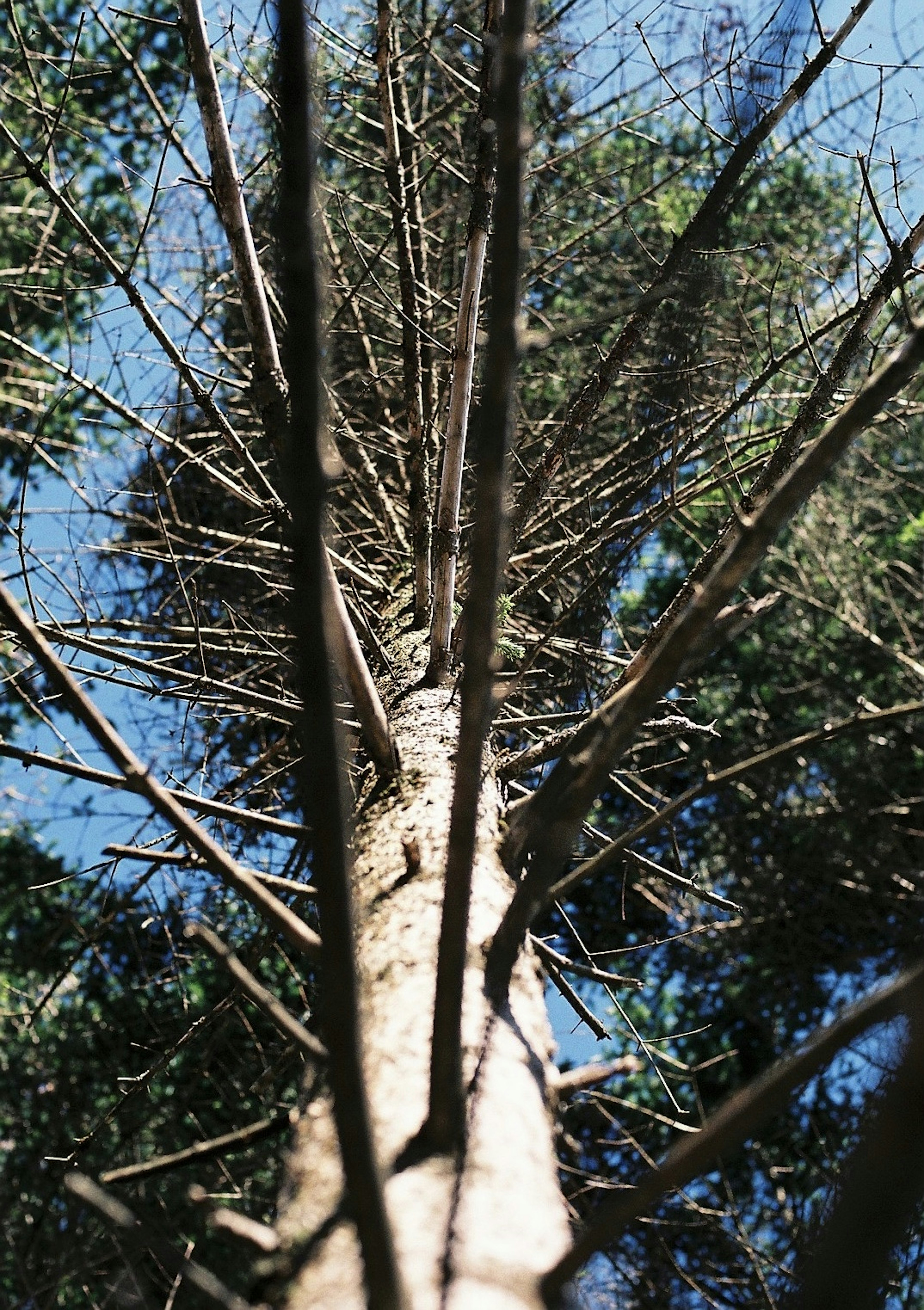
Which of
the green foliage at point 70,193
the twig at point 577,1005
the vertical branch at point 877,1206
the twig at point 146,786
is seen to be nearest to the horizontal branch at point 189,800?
the twig at point 146,786

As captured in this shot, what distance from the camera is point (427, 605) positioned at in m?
3.17

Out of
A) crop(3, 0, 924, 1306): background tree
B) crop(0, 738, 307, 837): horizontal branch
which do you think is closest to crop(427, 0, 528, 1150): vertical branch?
crop(3, 0, 924, 1306): background tree

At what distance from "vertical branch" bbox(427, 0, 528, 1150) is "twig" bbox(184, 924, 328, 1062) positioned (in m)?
0.12

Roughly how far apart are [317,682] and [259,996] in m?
0.46

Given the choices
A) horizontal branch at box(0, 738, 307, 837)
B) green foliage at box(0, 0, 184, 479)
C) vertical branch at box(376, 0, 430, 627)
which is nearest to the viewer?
horizontal branch at box(0, 738, 307, 837)

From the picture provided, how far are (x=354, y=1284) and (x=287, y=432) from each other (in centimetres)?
76

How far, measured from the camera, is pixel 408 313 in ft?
9.43

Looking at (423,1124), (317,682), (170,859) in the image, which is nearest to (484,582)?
(317,682)

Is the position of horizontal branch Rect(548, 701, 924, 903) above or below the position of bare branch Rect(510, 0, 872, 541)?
below

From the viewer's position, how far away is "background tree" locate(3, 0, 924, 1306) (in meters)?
1.00

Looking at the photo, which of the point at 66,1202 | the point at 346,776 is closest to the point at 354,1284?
the point at 346,776

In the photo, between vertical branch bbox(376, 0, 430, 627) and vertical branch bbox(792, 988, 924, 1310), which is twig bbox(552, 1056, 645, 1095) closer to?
vertical branch bbox(792, 988, 924, 1310)

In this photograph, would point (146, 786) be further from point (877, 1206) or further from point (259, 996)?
point (877, 1206)

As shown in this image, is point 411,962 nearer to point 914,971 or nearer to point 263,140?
point 914,971
